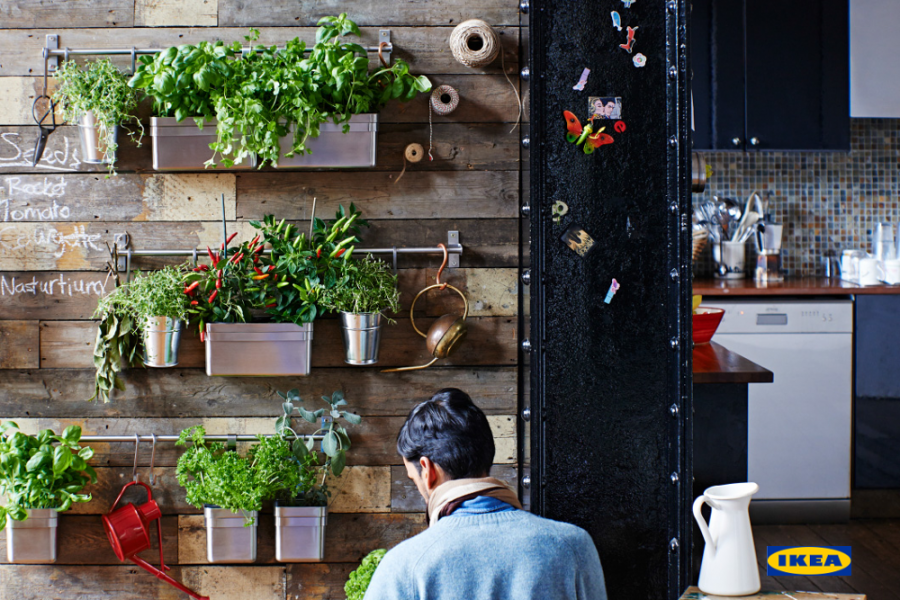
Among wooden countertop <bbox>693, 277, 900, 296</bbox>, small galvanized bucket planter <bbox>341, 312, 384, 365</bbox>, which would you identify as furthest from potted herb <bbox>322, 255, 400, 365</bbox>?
wooden countertop <bbox>693, 277, 900, 296</bbox>

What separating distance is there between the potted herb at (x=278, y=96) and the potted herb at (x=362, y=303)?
0.96 feet

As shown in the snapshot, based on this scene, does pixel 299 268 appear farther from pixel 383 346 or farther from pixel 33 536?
pixel 33 536

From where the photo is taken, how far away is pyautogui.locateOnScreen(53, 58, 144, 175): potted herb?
186cm

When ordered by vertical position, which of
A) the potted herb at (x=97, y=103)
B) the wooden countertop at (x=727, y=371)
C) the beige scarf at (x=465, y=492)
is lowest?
the beige scarf at (x=465, y=492)

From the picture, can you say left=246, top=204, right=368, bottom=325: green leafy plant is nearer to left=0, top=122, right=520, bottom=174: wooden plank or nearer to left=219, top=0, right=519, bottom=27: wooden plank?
left=0, top=122, right=520, bottom=174: wooden plank

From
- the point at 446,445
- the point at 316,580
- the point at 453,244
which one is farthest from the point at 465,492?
the point at 316,580

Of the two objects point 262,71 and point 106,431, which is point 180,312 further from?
point 262,71

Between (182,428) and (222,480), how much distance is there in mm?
A: 275

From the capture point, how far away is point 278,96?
1791mm

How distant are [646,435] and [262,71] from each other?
4.22 feet

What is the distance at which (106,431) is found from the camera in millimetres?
2043

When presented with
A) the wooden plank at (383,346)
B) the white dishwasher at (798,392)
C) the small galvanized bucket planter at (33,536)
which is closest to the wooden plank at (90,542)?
the small galvanized bucket planter at (33,536)

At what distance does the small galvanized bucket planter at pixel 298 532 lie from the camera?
1942 mm

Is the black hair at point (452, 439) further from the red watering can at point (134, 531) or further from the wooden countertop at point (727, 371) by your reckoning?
the red watering can at point (134, 531)
